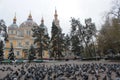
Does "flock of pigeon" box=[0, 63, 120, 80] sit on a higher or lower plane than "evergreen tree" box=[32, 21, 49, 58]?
lower

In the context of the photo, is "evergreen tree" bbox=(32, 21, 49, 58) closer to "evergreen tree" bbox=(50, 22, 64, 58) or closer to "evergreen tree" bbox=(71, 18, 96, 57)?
"evergreen tree" bbox=(50, 22, 64, 58)

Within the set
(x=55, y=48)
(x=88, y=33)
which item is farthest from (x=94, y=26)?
(x=55, y=48)

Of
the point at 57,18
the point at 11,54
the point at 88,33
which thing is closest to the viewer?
the point at 88,33

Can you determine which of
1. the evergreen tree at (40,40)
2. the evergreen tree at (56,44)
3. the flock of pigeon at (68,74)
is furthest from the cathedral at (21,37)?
the flock of pigeon at (68,74)

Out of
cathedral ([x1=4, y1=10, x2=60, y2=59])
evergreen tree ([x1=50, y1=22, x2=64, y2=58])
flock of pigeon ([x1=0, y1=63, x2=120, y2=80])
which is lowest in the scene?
flock of pigeon ([x1=0, y1=63, x2=120, y2=80])

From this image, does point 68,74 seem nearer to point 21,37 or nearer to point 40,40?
point 40,40

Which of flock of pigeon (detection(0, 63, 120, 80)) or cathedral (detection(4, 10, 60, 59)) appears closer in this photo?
flock of pigeon (detection(0, 63, 120, 80))

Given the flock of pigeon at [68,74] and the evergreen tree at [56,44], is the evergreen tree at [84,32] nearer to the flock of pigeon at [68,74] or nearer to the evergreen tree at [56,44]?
the evergreen tree at [56,44]

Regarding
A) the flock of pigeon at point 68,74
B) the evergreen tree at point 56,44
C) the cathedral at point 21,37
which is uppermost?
the cathedral at point 21,37

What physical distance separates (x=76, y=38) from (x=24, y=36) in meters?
36.2

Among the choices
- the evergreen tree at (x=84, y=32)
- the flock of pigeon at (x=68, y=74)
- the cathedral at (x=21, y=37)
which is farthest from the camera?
the cathedral at (x=21, y=37)

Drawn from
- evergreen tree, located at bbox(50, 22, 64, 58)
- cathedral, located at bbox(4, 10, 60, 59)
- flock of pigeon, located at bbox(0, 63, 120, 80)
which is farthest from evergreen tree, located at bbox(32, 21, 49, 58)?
flock of pigeon, located at bbox(0, 63, 120, 80)

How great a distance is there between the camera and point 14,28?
282ft

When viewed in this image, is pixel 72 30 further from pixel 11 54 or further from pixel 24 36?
pixel 24 36
